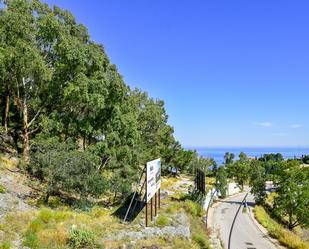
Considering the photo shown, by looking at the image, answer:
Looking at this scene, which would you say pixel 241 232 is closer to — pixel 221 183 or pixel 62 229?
pixel 62 229

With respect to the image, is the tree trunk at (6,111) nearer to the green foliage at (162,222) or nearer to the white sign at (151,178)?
the white sign at (151,178)

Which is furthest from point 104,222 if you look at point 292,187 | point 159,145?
point 159,145

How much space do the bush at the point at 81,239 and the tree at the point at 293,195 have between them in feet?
115

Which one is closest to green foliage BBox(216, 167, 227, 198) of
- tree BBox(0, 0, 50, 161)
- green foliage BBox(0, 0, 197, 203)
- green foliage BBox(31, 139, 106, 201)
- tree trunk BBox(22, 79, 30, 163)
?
green foliage BBox(0, 0, 197, 203)

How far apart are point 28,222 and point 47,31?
16.0 m

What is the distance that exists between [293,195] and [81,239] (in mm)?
36527

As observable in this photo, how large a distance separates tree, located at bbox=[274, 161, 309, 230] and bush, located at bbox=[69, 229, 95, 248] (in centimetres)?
3504

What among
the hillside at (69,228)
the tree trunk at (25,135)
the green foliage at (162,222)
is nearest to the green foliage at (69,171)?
the hillside at (69,228)

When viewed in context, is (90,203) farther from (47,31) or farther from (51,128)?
(47,31)

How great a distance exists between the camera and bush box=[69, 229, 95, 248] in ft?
50.6

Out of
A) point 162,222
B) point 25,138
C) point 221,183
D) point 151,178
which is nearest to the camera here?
point 151,178

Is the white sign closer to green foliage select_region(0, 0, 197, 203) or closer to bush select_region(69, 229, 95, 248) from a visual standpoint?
green foliage select_region(0, 0, 197, 203)

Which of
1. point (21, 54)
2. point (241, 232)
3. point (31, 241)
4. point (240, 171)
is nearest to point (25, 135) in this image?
point (21, 54)

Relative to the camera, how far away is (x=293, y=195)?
44.4 metres
